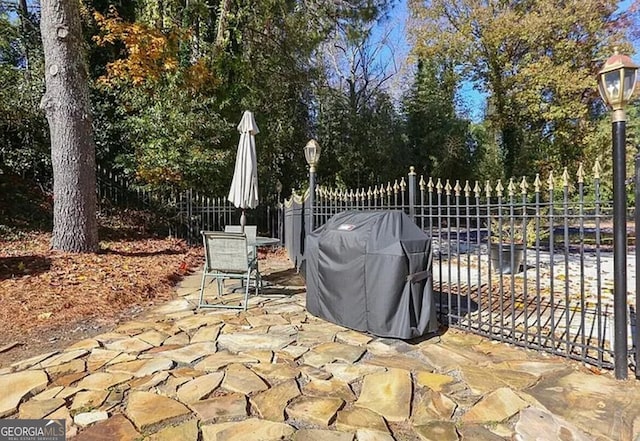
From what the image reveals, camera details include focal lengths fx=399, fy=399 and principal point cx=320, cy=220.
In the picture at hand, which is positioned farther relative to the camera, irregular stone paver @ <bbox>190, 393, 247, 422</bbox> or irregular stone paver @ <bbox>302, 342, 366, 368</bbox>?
irregular stone paver @ <bbox>302, 342, 366, 368</bbox>

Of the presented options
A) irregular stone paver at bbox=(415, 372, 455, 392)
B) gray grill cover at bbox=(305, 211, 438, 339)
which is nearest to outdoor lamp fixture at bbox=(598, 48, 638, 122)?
gray grill cover at bbox=(305, 211, 438, 339)

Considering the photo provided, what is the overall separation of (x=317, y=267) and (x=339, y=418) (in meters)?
1.92

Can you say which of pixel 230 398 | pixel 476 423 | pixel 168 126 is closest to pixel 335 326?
pixel 230 398

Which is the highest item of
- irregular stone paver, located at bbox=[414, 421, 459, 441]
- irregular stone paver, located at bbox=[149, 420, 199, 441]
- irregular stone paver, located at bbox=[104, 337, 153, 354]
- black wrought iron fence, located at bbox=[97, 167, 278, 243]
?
black wrought iron fence, located at bbox=[97, 167, 278, 243]

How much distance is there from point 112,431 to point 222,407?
0.57 metres

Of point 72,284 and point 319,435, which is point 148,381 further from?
point 72,284

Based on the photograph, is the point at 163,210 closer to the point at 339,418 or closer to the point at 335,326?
the point at 335,326

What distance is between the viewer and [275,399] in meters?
2.44

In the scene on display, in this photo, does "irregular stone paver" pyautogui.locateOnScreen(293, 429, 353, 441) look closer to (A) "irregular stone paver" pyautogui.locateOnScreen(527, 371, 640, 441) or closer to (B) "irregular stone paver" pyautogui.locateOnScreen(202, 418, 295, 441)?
(B) "irregular stone paver" pyautogui.locateOnScreen(202, 418, 295, 441)

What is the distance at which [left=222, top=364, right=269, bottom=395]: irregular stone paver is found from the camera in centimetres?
256

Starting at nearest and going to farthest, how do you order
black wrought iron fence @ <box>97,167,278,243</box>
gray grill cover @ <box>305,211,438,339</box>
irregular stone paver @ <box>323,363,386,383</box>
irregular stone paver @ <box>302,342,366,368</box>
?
irregular stone paver @ <box>323,363,386,383</box> → irregular stone paver @ <box>302,342,366,368</box> → gray grill cover @ <box>305,211,438,339</box> → black wrought iron fence @ <box>97,167,278,243</box>

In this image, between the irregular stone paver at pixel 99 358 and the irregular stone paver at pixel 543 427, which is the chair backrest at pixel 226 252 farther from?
the irregular stone paver at pixel 543 427

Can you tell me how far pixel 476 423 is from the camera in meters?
2.19

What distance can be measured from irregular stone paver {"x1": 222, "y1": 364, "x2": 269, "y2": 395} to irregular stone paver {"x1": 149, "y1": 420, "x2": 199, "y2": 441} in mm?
436
